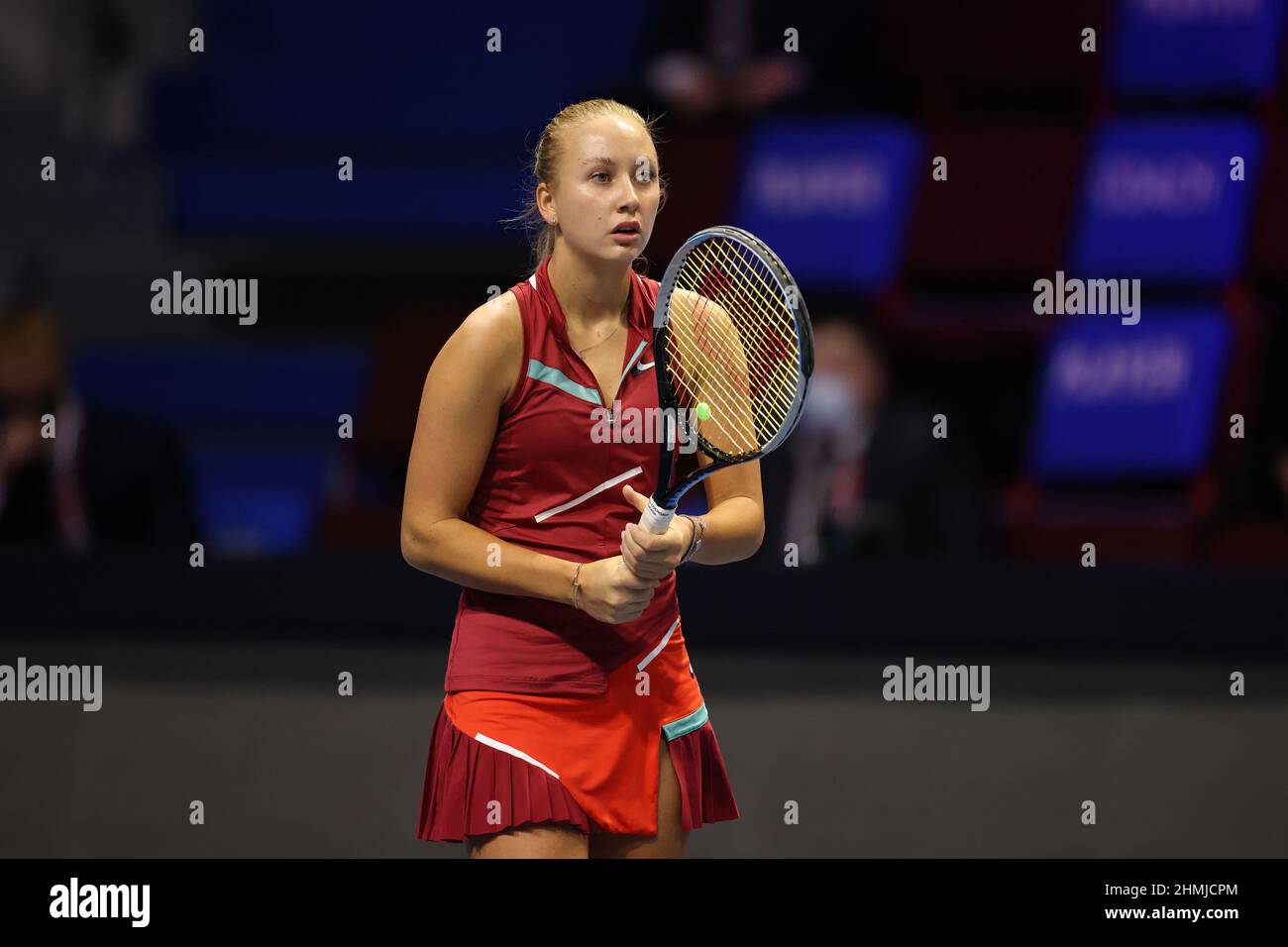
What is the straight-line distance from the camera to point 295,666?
3506 millimetres

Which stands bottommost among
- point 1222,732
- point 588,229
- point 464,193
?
point 1222,732

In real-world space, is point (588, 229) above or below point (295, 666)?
above

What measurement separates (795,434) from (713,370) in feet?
6.99

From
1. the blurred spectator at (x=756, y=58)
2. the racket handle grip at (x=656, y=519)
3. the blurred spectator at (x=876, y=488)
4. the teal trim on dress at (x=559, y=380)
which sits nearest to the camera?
the racket handle grip at (x=656, y=519)

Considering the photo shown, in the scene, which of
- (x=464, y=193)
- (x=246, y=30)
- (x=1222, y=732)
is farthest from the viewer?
(x=246, y=30)

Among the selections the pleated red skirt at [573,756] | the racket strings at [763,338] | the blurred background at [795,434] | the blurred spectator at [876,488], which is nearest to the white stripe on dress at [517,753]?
the pleated red skirt at [573,756]

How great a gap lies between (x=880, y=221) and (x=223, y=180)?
2.34m

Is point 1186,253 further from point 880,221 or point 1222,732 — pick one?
point 1222,732

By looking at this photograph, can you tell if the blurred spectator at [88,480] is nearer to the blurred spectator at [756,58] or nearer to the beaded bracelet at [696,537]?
the beaded bracelet at [696,537]

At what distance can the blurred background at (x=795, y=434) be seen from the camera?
133 inches

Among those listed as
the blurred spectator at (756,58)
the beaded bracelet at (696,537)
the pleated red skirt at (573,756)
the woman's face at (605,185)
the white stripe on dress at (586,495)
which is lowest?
the pleated red skirt at (573,756)

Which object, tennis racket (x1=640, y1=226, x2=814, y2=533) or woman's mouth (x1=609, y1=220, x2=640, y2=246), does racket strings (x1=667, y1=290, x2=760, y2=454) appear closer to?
tennis racket (x1=640, y1=226, x2=814, y2=533)

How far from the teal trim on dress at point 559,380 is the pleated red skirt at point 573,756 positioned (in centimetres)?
33

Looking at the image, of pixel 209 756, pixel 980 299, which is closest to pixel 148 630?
pixel 209 756
